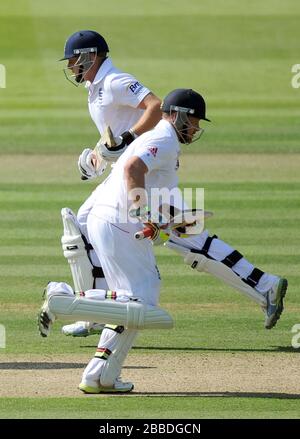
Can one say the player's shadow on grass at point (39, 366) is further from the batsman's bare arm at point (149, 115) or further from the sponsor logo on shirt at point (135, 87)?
the sponsor logo on shirt at point (135, 87)

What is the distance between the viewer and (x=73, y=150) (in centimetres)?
1819

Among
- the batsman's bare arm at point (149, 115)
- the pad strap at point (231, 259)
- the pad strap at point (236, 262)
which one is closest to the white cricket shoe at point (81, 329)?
the pad strap at point (236, 262)

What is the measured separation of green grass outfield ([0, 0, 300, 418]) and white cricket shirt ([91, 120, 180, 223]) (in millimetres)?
1073

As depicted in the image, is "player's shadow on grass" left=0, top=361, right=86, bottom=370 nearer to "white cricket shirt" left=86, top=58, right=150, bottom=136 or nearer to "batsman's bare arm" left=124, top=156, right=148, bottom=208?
"batsman's bare arm" left=124, top=156, right=148, bottom=208

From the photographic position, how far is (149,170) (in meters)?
7.23

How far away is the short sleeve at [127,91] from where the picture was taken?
29.1ft

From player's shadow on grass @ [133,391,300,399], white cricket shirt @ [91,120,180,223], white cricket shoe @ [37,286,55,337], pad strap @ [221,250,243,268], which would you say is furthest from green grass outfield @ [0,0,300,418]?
white cricket shirt @ [91,120,180,223]

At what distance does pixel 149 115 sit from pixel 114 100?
32 centimetres

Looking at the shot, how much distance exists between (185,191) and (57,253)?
9.93ft

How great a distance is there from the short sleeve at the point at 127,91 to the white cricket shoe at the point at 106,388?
2.31m

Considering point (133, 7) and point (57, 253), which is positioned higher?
point (133, 7)

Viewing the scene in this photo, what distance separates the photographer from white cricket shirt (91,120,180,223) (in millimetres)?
7234

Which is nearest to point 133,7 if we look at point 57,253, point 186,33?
point 186,33

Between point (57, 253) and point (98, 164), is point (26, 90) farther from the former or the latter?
point (98, 164)
